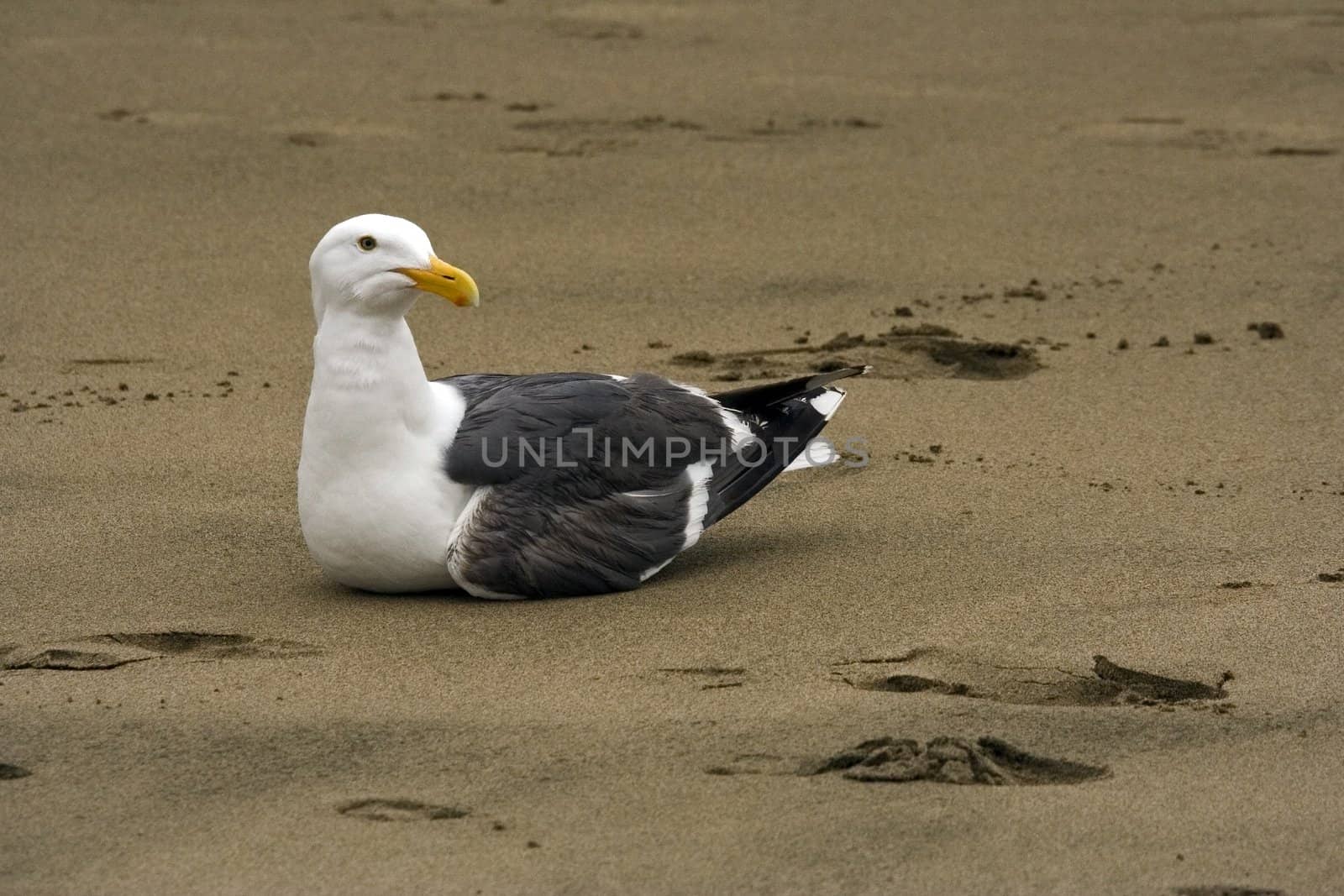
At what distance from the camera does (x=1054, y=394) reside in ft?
21.6

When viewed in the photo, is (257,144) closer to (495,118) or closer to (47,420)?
(495,118)

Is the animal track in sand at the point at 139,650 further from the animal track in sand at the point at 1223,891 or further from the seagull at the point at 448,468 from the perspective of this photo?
the animal track in sand at the point at 1223,891

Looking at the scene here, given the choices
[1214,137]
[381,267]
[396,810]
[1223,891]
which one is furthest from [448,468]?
[1214,137]

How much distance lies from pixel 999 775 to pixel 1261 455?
253 cm

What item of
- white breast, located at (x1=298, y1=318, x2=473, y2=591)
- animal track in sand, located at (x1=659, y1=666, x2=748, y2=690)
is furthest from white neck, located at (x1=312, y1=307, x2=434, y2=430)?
animal track in sand, located at (x1=659, y1=666, x2=748, y2=690)

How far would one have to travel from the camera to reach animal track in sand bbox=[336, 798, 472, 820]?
3674 millimetres

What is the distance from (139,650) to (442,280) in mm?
1147

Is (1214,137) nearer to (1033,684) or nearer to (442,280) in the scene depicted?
(442,280)

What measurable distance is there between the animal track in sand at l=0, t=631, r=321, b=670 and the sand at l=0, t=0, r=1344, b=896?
0.05 feet

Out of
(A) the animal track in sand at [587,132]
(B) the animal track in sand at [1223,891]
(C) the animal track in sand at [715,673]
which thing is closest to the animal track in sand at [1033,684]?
(C) the animal track in sand at [715,673]

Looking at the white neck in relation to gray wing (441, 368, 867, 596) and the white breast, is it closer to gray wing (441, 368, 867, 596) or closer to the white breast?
the white breast

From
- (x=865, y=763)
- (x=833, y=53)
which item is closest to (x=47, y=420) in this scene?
(x=865, y=763)

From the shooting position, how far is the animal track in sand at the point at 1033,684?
421cm

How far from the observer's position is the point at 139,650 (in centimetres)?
456
